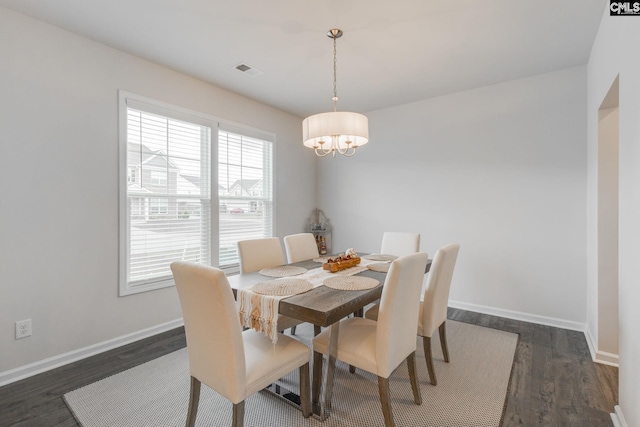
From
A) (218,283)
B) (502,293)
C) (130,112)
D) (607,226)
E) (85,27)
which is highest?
(85,27)

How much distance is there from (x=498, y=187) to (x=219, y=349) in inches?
133

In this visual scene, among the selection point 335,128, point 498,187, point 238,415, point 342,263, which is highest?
point 335,128

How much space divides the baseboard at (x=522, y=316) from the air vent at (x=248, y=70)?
11.3ft

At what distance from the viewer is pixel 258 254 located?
2814 millimetres

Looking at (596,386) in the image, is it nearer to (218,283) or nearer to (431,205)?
(431,205)

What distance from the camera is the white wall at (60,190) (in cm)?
226

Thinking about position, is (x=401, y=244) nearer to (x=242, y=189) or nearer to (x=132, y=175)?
(x=242, y=189)

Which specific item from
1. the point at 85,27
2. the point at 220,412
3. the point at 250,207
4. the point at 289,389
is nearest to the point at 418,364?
the point at 289,389

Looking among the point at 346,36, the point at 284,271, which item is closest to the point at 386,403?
the point at 284,271

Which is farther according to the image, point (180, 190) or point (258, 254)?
point (180, 190)

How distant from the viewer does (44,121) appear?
94.7 inches

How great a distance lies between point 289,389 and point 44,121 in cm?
269

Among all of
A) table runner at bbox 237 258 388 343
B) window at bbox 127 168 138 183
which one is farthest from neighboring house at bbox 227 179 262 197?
table runner at bbox 237 258 388 343

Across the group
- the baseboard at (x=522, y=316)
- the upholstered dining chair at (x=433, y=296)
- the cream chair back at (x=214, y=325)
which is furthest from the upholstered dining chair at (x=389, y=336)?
the baseboard at (x=522, y=316)
